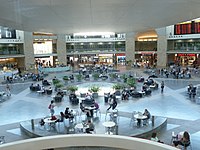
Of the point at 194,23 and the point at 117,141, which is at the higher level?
the point at 194,23

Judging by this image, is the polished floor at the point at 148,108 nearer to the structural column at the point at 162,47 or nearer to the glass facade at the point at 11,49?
the glass facade at the point at 11,49

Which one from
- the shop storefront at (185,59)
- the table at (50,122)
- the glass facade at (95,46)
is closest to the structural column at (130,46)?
the glass facade at (95,46)

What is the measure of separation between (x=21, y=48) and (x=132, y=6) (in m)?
32.0

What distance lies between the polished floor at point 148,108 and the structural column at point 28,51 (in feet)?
63.0

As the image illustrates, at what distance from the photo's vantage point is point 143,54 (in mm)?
47281

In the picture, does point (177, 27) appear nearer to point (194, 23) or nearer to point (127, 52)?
point (194, 23)

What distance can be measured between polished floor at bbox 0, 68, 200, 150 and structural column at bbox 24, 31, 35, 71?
63.0 ft

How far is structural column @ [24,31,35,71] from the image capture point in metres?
39.6

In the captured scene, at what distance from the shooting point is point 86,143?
5113mm

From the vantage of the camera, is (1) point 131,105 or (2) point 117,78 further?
(2) point 117,78

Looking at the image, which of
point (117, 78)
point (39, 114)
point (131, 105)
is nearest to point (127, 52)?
point (117, 78)

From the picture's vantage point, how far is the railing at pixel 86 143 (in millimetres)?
4617

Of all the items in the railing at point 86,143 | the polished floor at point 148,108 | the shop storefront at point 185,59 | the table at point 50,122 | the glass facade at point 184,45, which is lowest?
the polished floor at point 148,108

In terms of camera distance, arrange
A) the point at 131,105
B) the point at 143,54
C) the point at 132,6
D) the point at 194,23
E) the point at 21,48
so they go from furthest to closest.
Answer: the point at 143,54
the point at 21,48
the point at 194,23
the point at 131,105
the point at 132,6
